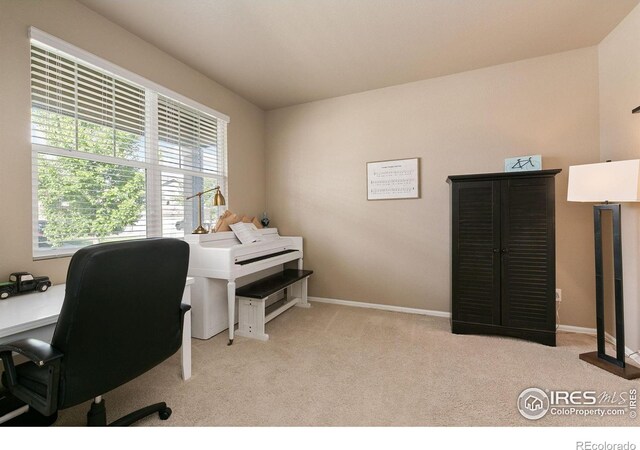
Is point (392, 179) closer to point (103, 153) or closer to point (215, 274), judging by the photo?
point (215, 274)

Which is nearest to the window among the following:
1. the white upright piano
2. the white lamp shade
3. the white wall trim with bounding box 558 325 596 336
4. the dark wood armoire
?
the white upright piano

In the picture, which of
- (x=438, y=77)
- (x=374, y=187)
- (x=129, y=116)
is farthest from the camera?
(x=374, y=187)

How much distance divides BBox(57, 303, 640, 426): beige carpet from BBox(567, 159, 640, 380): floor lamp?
5.0 inches

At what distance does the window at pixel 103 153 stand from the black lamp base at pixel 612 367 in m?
3.72

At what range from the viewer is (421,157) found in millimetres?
3271

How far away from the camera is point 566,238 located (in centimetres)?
274

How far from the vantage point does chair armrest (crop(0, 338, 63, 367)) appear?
3.35 feet

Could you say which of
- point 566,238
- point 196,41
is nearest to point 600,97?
point 566,238

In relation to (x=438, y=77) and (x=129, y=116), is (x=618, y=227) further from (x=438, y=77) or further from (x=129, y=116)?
(x=129, y=116)

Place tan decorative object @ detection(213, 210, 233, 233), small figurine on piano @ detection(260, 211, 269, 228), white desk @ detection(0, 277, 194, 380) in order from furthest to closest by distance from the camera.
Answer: small figurine on piano @ detection(260, 211, 269, 228)
tan decorative object @ detection(213, 210, 233, 233)
white desk @ detection(0, 277, 194, 380)

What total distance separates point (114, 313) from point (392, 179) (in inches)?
118

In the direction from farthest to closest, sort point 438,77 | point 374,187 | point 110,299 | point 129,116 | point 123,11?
point 374,187
point 438,77
point 129,116
point 123,11
point 110,299

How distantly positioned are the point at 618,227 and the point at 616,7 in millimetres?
1680

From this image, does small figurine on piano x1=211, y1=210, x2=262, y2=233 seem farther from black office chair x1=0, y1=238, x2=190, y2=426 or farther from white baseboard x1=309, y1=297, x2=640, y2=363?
black office chair x1=0, y1=238, x2=190, y2=426
